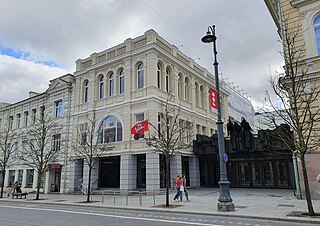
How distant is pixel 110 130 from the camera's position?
24812 millimetres

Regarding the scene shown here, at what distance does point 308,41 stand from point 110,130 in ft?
55.9

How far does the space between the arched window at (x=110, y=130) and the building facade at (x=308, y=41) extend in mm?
14767

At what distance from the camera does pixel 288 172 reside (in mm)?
23641

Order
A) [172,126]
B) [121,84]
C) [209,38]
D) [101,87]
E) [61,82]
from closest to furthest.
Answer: [209,38] < [172,126] < [121,84] < [101,87] < [61,82]

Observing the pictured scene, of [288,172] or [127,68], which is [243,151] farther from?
[127,68]

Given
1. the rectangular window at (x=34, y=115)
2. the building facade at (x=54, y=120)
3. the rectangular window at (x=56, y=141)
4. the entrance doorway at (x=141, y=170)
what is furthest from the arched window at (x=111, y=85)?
the rectangular window at (x=34, y=115)

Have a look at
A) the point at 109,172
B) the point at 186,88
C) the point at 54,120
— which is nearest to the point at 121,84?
the point at 186,88

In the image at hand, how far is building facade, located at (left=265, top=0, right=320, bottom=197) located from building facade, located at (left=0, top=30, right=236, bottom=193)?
34.6ft

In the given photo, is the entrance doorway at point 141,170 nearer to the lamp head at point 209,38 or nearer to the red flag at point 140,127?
the red flag at point 140,127

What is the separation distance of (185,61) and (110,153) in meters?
12.4

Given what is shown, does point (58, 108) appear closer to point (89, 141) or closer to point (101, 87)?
point (101, 87)

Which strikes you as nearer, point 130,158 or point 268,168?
point 130,158

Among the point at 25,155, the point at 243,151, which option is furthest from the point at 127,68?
the point at 25,155

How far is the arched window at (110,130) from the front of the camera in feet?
79.3
